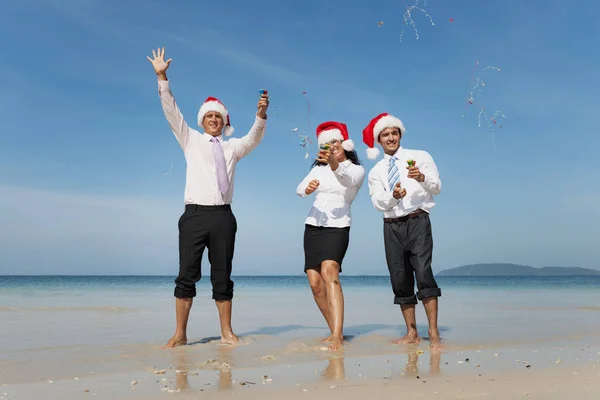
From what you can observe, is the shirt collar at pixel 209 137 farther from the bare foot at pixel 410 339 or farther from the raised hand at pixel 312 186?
the bare foot at pixel 410 339

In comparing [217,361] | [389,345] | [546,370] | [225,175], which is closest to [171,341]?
[217,361]

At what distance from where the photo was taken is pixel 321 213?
4543 millimetres

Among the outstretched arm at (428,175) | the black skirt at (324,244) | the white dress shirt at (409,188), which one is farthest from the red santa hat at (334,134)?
the black skirt at (324,244)

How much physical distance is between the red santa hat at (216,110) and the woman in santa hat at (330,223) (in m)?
0.83

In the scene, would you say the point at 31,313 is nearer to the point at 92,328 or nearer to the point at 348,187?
the point at 92,328

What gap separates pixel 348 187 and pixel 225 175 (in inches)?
40.4

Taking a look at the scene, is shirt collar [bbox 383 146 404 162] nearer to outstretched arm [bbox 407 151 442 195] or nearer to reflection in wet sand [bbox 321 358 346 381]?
outstretched arm [bbox 407 151 442 195]

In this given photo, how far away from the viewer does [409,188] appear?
174 inches

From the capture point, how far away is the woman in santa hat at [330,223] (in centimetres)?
437

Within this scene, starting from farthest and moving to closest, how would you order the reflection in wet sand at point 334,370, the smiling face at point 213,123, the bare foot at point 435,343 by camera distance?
1. the smiling face at point 213,123
2. the bare foot at point 435,343
3. the reflection in wet sand at point 334,370

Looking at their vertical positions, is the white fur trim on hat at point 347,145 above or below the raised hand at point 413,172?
above

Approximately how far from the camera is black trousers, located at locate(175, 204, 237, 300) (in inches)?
172

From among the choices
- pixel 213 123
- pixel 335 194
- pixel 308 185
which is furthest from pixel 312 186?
pixel 213 123

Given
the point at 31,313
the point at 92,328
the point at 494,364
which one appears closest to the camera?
the point at 494,364
